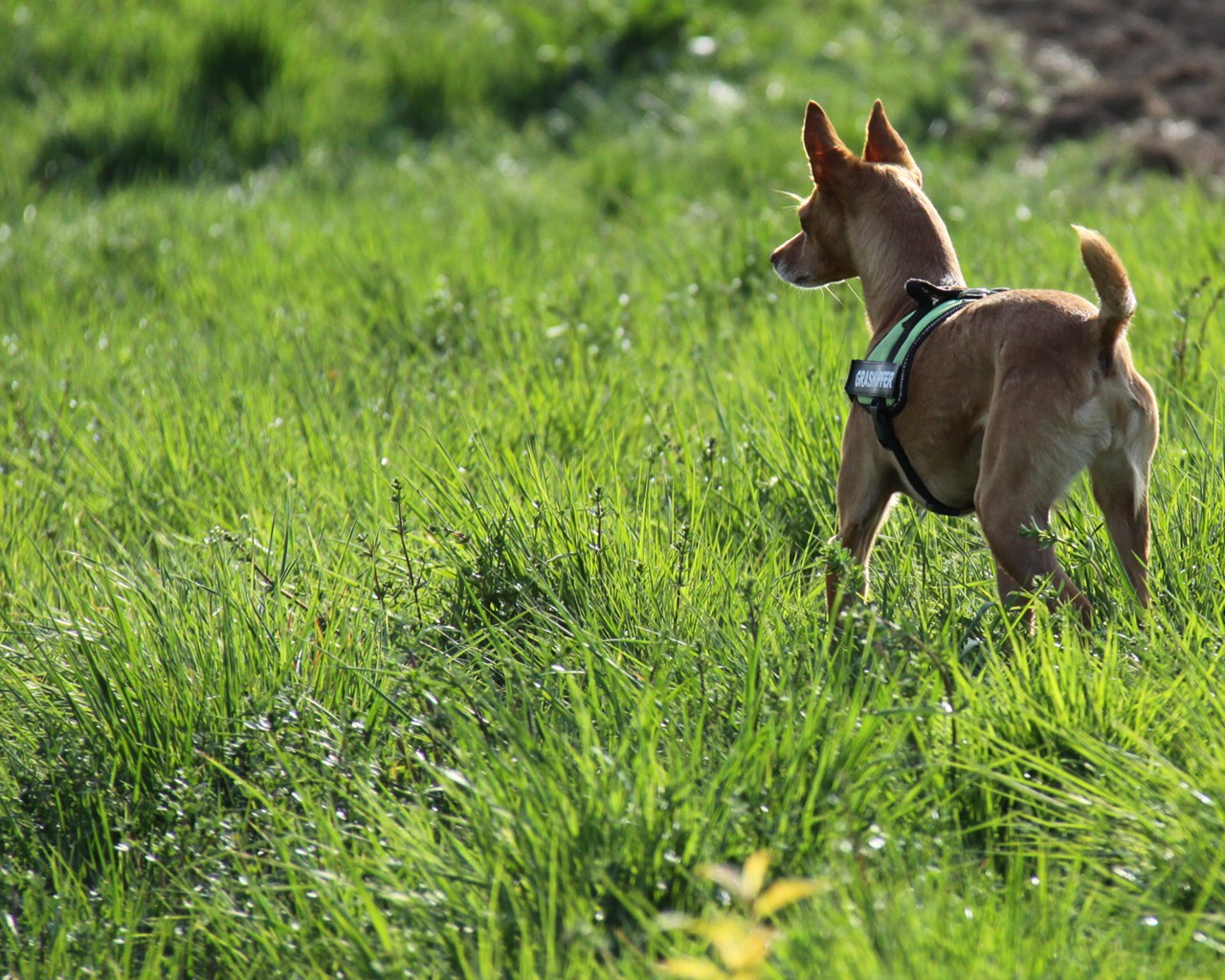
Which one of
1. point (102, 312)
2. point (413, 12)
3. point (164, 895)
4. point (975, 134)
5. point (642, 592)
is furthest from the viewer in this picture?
point (413, 12)

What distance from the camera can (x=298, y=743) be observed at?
2.41 meters

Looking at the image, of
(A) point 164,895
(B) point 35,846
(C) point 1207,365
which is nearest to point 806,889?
(A) point 164,895

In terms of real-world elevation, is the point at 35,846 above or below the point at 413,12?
below

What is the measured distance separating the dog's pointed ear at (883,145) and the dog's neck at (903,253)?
0.82ft

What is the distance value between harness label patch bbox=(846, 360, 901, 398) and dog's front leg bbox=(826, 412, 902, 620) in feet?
0.32

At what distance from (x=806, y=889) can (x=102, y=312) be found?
480 cm

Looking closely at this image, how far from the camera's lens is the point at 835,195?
315 cm

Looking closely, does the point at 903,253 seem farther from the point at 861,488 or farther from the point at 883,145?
the point at 861,488

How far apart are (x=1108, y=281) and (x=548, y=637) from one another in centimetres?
130

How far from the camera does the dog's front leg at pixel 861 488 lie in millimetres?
2799

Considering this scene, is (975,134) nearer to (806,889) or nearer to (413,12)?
(413,12)


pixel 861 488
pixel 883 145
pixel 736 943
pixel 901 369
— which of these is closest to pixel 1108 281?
pixel 901 369

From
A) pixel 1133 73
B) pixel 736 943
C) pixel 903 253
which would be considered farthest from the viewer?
pixel 1133 73

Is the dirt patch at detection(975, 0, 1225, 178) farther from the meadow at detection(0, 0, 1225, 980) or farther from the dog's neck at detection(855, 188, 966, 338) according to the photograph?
the dog's neck at detection(855, 188, 966, 338)
